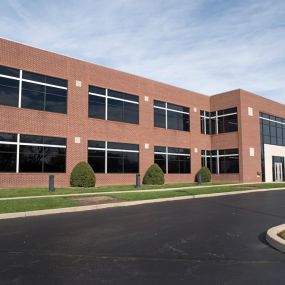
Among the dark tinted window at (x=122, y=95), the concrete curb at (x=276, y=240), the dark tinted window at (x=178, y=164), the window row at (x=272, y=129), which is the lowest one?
the concrete curb at (x=276, y=240)

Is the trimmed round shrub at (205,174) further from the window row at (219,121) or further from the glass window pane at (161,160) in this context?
the window row at (219,121)

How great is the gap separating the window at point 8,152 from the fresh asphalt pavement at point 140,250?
1122cm

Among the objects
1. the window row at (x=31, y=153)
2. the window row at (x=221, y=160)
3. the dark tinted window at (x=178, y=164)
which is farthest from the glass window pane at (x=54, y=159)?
the window row at (x=221, y=160)

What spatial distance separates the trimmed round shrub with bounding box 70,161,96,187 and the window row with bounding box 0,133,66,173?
975mm

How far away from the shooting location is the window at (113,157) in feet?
91.5

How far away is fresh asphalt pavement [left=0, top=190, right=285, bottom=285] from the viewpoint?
5.85 m

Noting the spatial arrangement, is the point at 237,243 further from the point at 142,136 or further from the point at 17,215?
the point at 142,136

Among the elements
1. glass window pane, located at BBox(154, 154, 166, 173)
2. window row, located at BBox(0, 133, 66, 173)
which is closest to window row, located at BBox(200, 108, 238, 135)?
glass window pane, located at BBox(154, 154, 166, 173)

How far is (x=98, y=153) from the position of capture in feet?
92.4

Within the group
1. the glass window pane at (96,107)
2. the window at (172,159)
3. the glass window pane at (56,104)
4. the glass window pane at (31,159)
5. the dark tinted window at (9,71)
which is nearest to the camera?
the dark tinted window at (9,71)

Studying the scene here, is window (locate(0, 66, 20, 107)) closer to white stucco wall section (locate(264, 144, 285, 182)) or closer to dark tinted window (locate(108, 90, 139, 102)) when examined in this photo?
dark tinted window (locate(108, 90, 139, 102))

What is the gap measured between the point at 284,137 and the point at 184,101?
13453 mm

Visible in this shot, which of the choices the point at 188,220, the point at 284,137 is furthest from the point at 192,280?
the point at 284,137

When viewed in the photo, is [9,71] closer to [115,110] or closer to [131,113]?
[115,110]
